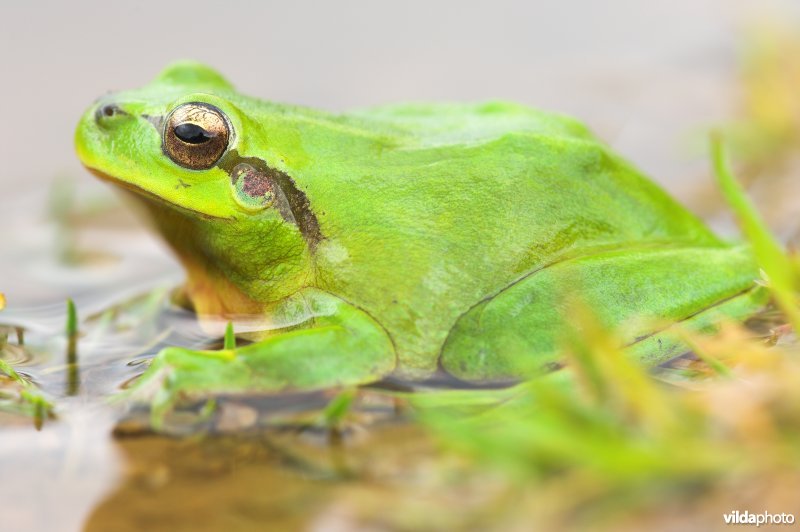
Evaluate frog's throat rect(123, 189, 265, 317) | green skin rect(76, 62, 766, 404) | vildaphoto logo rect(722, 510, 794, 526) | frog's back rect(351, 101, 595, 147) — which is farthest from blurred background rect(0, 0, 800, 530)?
vildaphoto logo rect(722, 510, 794, 526)

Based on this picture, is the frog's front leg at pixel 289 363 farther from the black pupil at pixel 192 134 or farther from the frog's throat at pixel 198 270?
the black pupil at pixel 192 134

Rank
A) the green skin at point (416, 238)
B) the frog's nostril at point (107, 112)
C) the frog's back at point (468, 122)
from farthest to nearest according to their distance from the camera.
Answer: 1. the frog's back at point (468, 122)
2. the frog's nostril at point (107, 112)
3. the green skin at point (416, 238)

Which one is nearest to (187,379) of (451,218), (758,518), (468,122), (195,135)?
(195,135)

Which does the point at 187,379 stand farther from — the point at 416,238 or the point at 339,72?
the point at 339,72

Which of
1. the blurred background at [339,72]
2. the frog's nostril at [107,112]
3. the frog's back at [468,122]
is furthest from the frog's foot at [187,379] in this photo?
the blurred background at [339,72]

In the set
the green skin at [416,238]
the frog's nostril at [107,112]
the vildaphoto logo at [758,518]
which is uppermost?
the frog's nostril at [107,112]

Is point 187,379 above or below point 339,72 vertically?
below

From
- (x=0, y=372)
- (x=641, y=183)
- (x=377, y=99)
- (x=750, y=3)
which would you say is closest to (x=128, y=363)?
(x=0, y=372)
